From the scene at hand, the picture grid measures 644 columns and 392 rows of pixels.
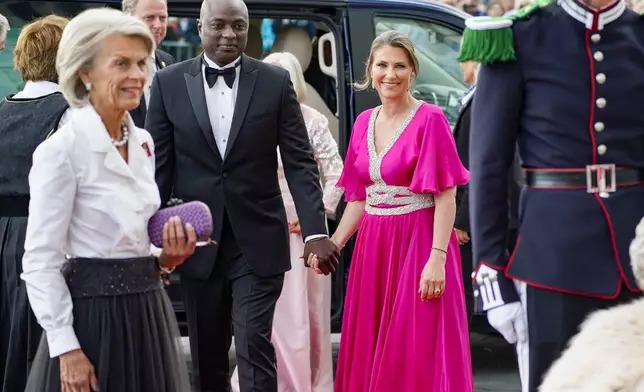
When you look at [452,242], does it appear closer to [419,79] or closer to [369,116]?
[369,116]

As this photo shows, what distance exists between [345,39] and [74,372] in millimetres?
4084

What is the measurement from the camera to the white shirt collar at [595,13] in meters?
4.08

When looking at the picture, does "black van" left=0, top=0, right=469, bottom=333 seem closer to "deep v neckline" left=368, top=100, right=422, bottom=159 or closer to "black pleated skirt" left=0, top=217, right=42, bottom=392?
"deep v neckline" left=368, top=100, right=422, bottom=159

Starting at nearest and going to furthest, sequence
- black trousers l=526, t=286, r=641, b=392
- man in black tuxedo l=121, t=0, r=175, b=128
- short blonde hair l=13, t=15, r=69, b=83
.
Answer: black trousers l=526, t=286, r=641, b=392 → short blonde hair l=13, t=15, r=69, b=83 → man in black tuxedo l=121, t=0, r=175, b=128

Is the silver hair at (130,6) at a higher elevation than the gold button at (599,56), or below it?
higher

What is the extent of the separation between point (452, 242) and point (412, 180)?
15.6 inches

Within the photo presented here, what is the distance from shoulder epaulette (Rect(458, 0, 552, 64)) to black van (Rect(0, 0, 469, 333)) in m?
3.27

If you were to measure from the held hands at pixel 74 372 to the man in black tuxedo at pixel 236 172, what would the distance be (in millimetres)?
1709

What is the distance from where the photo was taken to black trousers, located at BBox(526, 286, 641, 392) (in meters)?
4.04

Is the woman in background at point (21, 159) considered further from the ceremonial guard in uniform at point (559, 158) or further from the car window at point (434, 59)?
the car window at point (434, 59)

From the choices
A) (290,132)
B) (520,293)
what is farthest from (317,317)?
(520,293)

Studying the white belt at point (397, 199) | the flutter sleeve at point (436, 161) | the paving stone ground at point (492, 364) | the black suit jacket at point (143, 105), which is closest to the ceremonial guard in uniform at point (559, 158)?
the flutter sleeve at point (436, 161)

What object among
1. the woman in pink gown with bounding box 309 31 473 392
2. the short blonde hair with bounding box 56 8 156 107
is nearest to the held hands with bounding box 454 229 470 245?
the woman in pink gown with bounding box 309 31 473 392

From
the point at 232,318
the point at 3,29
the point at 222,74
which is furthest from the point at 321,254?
the point at 3,29
